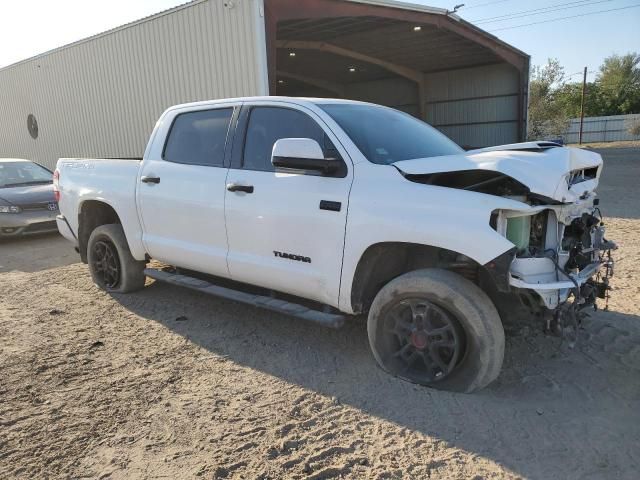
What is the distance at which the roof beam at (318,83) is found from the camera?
24.0 m

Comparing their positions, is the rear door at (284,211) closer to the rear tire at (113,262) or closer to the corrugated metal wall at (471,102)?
the rear tire at (113,262)

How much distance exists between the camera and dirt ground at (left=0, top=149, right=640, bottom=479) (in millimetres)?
2686

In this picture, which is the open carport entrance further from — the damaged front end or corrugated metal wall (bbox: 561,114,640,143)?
corrugated metal wall (bbox: 561,114,640,143)

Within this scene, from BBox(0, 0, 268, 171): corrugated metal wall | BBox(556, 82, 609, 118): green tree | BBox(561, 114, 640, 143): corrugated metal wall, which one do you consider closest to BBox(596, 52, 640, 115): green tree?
BBox(556, 82, 609, 118): green tree

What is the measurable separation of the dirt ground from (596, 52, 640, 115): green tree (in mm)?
58712

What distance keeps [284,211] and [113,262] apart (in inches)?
111

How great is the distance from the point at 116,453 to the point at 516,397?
2.49 m

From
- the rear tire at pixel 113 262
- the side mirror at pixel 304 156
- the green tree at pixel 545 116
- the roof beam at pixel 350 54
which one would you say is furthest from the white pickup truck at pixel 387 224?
the green tree at pixel 545 116

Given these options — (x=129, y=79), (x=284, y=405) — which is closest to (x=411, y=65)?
(x=129, y=79)

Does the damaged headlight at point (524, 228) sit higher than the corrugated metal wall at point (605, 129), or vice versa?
the corrugated metal wall at point (605, 129)

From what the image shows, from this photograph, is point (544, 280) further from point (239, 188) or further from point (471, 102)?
point (471, 102)

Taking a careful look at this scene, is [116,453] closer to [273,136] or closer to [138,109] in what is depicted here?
[273,136]

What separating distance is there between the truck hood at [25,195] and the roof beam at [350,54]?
32.6 ft

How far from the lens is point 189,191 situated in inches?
177
